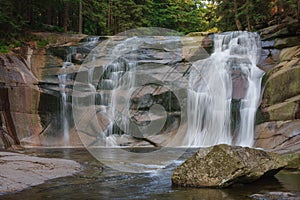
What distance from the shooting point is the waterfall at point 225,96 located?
1366 cm

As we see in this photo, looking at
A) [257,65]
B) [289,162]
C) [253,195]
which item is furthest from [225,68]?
[253,195]

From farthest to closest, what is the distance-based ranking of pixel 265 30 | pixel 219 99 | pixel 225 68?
pixel 265 30 → pixel 225 68 → pixel 219 99

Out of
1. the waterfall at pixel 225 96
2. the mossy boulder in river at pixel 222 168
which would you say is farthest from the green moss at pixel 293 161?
the waterfall at pixel 225 96

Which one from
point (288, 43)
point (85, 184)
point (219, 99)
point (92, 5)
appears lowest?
point (85, 184)

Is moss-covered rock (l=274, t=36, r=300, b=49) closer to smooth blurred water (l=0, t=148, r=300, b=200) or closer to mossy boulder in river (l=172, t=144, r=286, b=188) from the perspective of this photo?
smooth blurred water (l=0, t=148, r=300, b=200)

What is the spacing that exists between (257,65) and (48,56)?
33.7ft

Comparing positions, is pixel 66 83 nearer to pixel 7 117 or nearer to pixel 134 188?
pixel 7 117

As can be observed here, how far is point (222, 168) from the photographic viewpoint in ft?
20.4

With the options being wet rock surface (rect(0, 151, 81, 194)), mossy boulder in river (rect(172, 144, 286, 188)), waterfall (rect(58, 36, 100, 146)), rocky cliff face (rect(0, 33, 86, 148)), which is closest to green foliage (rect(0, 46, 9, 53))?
rocky cliff face (rect(0, 33, 86, 148))

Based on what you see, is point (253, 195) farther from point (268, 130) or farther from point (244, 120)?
point (244, 120)

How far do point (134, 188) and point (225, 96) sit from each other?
31.4 feet

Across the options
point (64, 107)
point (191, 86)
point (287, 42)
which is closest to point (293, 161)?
point (191, 86)

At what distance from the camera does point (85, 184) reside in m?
6.30

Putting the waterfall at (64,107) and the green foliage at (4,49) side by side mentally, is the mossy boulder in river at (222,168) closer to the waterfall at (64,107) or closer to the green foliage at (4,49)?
the waterfall at (64,107)
